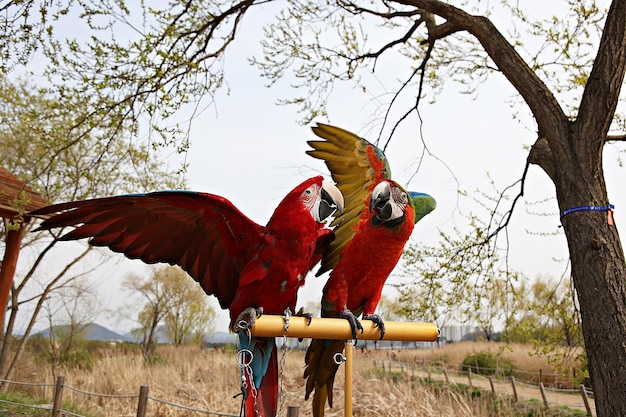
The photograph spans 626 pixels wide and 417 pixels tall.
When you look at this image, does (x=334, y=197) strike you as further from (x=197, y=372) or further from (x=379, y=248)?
(x=197, y=372)

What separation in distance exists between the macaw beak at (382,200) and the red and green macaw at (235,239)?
13 centimetres

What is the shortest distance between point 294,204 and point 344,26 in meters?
3.64

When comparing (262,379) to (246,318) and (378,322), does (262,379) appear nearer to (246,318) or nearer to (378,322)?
(246,318)

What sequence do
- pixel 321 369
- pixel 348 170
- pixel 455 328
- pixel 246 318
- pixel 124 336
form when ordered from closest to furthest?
pixel 246 318
pixel 321 369
pixel 348 170
pixel 455 328
pixel 124 336

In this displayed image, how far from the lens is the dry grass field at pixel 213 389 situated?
4484 mm

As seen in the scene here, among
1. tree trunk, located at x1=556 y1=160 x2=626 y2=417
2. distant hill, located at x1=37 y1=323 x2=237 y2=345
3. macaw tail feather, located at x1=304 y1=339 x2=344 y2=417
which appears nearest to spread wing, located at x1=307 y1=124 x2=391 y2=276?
macaw tail feather, located at x1=304 y1=339 x2=344 y2=417

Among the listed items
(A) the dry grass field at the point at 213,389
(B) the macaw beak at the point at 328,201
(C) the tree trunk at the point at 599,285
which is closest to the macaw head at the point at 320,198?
(B) the macaw beak at the point at 328,201

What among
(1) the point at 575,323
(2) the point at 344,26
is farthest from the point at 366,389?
(2) the point at 344,26

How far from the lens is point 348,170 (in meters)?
2.02

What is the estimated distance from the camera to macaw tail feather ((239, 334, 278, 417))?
156 centimetres

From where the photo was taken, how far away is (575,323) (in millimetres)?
3863

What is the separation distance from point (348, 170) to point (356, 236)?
1.13ft

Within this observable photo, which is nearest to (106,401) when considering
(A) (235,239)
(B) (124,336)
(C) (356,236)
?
(A) (235,239)

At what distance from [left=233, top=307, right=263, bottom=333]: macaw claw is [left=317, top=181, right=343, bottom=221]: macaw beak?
1.20 feet
